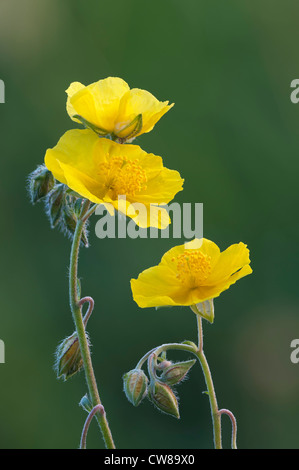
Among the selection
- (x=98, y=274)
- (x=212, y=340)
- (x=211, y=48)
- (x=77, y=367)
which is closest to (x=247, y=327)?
(x=212, y=340)

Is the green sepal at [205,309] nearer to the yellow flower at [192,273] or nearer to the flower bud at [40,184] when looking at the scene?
the yellow flower at [192,273]

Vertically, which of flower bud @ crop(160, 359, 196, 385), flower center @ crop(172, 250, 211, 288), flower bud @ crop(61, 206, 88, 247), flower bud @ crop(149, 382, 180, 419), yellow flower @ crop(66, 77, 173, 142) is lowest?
flower bud @ crop(149, 382, 180, 419)

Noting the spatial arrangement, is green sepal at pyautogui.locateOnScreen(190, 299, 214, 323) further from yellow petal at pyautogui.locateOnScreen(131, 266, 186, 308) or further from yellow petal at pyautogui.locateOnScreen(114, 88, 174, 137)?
yellow petal at pyautogui.locateOnScreen(114, 88, 174, 137)

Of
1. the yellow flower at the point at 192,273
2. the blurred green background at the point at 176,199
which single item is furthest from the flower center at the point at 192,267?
the blurred green background at the point at 176,199

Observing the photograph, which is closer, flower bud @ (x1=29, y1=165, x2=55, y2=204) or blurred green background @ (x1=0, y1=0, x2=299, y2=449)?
flower bud @ (x1=29, y1=165, x2=55, y2=204)

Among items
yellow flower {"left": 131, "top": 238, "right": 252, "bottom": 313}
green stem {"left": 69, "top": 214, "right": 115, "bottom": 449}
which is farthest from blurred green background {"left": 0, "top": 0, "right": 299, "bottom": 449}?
green stem {"left": 69, "top": 214, "right": 115, "bottom": 449}

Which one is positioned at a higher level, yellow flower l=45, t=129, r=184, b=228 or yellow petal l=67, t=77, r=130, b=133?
yellow petal l=67, t=77, r=130, b=133
